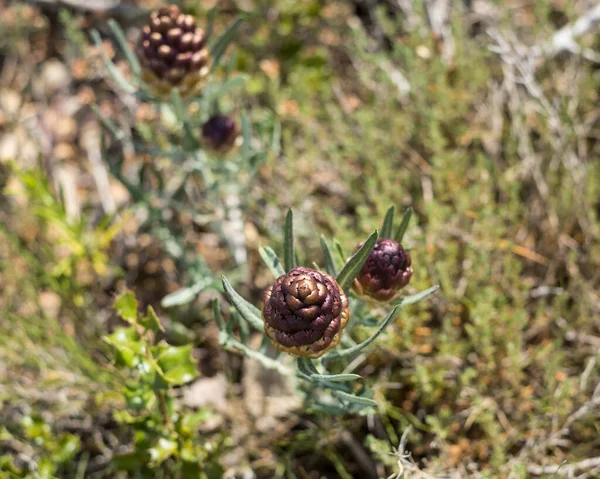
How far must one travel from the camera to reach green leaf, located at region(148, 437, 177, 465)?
262 centimetres

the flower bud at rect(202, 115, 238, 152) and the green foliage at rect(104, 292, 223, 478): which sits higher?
the flower bud at rect(202, 115, 238, 152)

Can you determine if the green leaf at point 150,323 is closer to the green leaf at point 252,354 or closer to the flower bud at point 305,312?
the green leaf at point 252,354

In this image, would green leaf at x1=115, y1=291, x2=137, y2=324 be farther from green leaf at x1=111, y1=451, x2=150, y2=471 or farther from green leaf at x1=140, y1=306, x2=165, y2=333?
green leaf at x1=111, y1=451, x2=150, y2=471

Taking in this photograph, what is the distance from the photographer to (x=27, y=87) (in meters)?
4.50

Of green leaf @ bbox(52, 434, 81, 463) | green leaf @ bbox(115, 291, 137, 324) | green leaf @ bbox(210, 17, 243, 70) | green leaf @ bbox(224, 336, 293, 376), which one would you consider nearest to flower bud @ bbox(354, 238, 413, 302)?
green leaf @ bbox(224, 336, 293, 376)

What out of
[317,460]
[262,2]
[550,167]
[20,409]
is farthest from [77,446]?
[262,2]

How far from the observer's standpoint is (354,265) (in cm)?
205

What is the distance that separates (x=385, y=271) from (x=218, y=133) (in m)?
1.19

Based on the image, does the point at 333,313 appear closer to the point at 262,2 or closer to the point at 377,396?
the point at 377,396

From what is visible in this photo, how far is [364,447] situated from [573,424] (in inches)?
34.7

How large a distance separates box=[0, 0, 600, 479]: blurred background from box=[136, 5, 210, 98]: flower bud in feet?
0.97

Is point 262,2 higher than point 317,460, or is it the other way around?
point 262,2

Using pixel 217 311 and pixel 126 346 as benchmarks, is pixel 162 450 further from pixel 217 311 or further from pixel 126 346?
pixel 217 311

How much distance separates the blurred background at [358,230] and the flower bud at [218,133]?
0.28m
